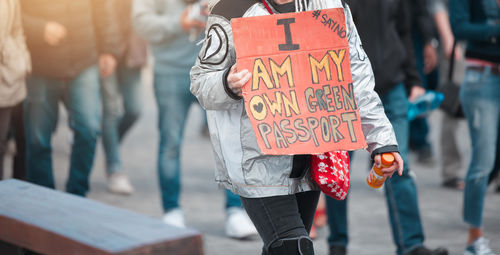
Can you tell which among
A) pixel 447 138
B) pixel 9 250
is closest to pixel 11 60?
pixel 9 250

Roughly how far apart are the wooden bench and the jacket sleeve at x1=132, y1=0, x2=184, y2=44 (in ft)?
8.16

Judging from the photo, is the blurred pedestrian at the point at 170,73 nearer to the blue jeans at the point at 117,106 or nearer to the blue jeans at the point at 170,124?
the blue jeans at the point at 170,124

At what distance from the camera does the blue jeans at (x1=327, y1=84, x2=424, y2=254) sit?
15.5ft

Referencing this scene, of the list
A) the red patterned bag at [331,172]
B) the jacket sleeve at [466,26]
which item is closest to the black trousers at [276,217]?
the red patterned bag at [331,172]

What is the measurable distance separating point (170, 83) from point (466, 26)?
215 cm

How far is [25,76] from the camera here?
519 centimetres

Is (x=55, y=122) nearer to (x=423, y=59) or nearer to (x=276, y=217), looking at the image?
(x=276, y=217)

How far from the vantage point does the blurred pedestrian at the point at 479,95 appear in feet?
15.7

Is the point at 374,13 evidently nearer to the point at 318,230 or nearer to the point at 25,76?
the point at 318,230

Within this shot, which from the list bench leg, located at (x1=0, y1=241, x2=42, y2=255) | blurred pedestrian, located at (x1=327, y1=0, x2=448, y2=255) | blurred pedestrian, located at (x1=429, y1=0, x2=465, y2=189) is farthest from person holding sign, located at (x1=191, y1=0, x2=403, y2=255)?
blurred pedestrian, located at (x1=429, y1=0, x2=465, y2=189)

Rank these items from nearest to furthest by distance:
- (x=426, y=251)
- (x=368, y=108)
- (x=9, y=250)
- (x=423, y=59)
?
1. (x=368, y=108)
2. (x=9, y=250)
3. (x=426, y=251)
4. (x=423, y=59)

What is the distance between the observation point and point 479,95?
4828mm

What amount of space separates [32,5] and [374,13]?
2.38 meters

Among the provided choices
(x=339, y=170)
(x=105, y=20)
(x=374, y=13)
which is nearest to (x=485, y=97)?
(x=374, y=13)
